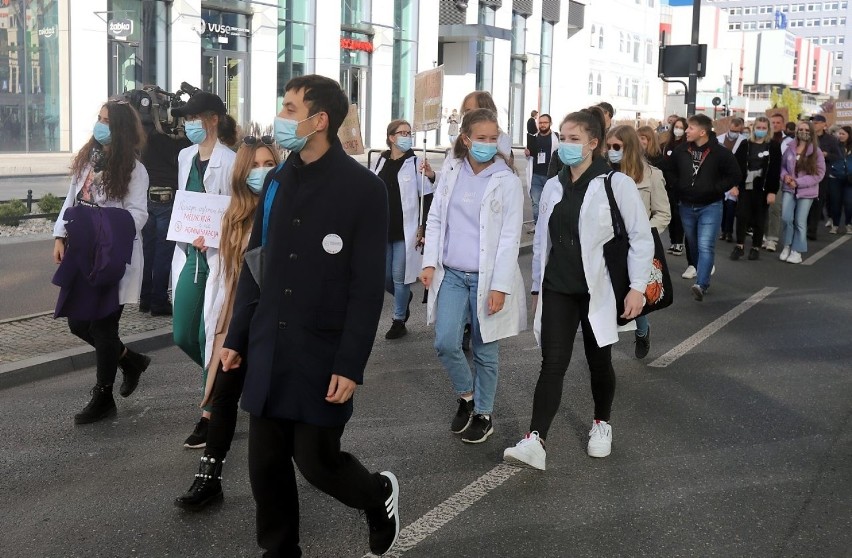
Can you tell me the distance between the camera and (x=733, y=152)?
13.5m

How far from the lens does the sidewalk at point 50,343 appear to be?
6.92 metres

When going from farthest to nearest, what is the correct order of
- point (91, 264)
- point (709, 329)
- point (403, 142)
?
1. point (709, 329)
2. point (403, 142)
3. point (91, 264)

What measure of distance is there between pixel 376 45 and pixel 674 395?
3516 cm

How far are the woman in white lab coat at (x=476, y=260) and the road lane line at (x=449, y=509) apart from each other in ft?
1.75

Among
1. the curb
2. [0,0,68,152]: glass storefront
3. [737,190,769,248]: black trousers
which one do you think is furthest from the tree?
the curb

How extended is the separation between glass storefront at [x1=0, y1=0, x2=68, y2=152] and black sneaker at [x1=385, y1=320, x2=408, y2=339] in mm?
22290

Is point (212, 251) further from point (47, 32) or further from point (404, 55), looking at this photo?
point (404, 55)

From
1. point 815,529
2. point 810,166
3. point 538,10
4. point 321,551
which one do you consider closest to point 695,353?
point 815,529

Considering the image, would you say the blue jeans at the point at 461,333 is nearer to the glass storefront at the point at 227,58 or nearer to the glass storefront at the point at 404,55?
the glass storefront at the point at 227,58

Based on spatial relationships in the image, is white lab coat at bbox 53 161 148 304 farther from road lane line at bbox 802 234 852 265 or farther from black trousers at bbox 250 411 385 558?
road lane line at bbox 802 234 852 265

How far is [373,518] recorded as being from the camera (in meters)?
3.82

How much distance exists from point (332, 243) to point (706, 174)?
7.95 m

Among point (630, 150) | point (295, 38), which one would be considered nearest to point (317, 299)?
point (630, 150)

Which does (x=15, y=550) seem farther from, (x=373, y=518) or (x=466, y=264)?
(x=466, y=264)
